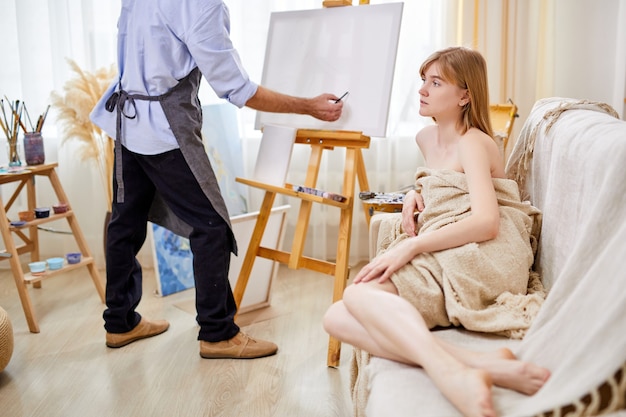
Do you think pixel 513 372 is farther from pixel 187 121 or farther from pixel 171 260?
pixel 171 260

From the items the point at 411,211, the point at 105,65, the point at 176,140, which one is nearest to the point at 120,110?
the point at 176,140

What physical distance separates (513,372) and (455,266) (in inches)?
16.3

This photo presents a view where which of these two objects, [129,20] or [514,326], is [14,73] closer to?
[129,20]

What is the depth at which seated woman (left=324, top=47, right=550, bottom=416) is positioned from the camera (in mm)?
1451

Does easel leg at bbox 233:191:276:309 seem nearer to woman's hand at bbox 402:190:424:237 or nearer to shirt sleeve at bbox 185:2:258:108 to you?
shirt sleeve at bbox 185:2:258:108

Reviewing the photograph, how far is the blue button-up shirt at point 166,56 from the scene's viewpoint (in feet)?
7.50

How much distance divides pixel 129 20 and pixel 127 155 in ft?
1.54

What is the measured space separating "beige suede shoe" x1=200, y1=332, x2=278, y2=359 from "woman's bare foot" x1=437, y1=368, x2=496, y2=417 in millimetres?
1273

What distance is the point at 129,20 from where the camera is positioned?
242 cm

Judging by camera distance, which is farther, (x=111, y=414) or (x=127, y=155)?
(x=127, y=155)

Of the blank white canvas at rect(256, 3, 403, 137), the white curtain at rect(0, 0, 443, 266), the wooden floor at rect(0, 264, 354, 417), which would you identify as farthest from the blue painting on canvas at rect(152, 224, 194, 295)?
the blank white canvas at rect(256, 3, 403, 137)

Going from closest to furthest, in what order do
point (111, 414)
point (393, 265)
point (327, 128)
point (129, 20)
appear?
point (393, 265)
point (111, 414)
point (129, 20)
point (327, 128)

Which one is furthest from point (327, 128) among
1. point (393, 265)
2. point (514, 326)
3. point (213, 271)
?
point (514, 326)

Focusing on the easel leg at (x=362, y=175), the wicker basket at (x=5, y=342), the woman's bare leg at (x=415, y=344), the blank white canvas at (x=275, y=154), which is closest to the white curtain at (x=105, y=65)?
the easel leg at (x=362, y=175)
